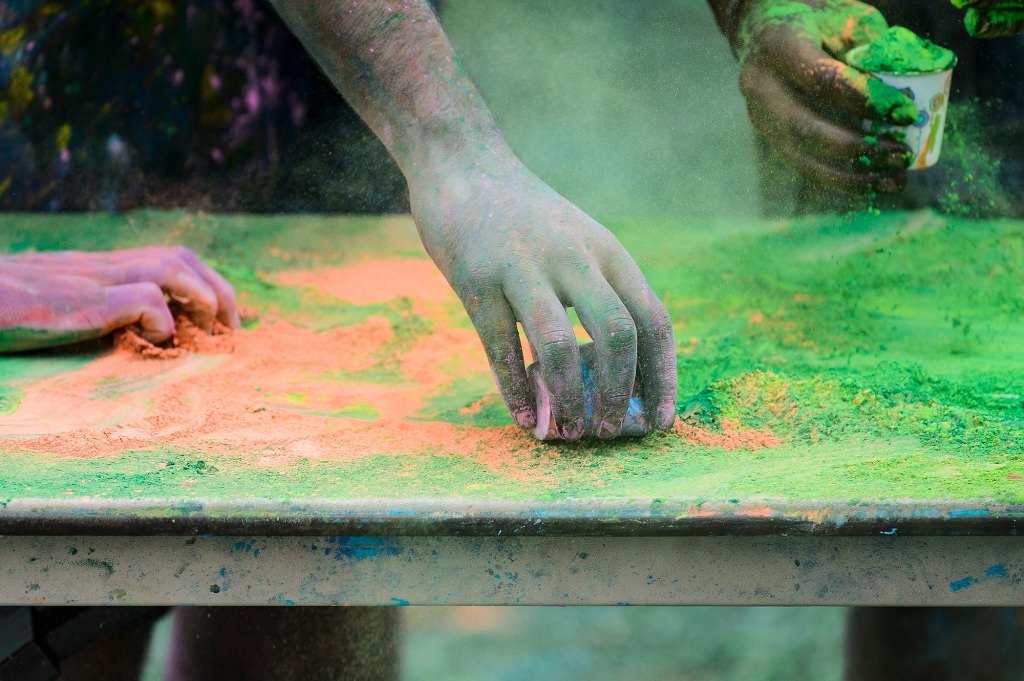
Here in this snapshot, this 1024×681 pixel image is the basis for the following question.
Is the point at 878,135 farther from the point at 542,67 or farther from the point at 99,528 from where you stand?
the point at 99,528

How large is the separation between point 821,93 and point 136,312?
1.08 metres

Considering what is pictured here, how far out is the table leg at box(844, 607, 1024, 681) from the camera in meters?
1.50

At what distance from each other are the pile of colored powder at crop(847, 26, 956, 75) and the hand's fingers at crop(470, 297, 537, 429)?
27.3 inches

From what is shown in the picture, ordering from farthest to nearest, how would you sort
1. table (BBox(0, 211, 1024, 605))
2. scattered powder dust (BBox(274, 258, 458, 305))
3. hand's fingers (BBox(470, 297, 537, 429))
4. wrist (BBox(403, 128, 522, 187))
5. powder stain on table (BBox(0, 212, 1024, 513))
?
scattered powder dust (BBox(274, 258, 458, 305)), wrist (BBox(403, 128, 522, 187)), hand's fingers (BBox(470, 297, 537, 429)), powder stain on table (BBox(0, 212, 1024, 513)), table (BBox(0, 211, 1024, 605))

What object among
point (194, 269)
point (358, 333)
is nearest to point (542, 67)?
point (358, 333)

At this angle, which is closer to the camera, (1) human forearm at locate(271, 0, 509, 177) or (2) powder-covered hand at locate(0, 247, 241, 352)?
(1) human forearm at locate(271, 0, 509, 177)

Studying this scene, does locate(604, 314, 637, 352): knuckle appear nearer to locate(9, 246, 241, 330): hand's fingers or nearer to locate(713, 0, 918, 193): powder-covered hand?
locate(713, 0, 918, 193): powder-covered hand

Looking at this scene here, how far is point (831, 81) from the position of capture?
4.79ft

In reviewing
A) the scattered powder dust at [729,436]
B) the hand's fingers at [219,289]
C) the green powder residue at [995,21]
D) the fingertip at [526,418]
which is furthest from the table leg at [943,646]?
the hand's fingers at [219,289]

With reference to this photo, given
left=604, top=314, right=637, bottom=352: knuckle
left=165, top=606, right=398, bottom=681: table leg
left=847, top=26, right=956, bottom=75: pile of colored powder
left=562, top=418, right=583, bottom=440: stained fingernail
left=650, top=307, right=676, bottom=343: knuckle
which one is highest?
left=847, top=26, right=956, bottom=75: pile of colored powder

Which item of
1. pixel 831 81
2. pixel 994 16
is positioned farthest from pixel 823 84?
pixel 994 16

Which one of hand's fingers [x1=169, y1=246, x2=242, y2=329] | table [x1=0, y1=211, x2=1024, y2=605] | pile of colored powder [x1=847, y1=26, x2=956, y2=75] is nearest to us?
table [x1=0, y1=211, x2=1024, y2=605]

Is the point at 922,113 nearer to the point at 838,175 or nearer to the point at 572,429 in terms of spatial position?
the point at 838,175

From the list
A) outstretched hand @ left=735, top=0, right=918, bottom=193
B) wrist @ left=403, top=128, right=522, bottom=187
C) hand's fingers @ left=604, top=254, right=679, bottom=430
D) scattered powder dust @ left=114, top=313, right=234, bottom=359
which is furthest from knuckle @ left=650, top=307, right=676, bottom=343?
scattered powder dust @ left=114, top=313, right=234, bottom=359
